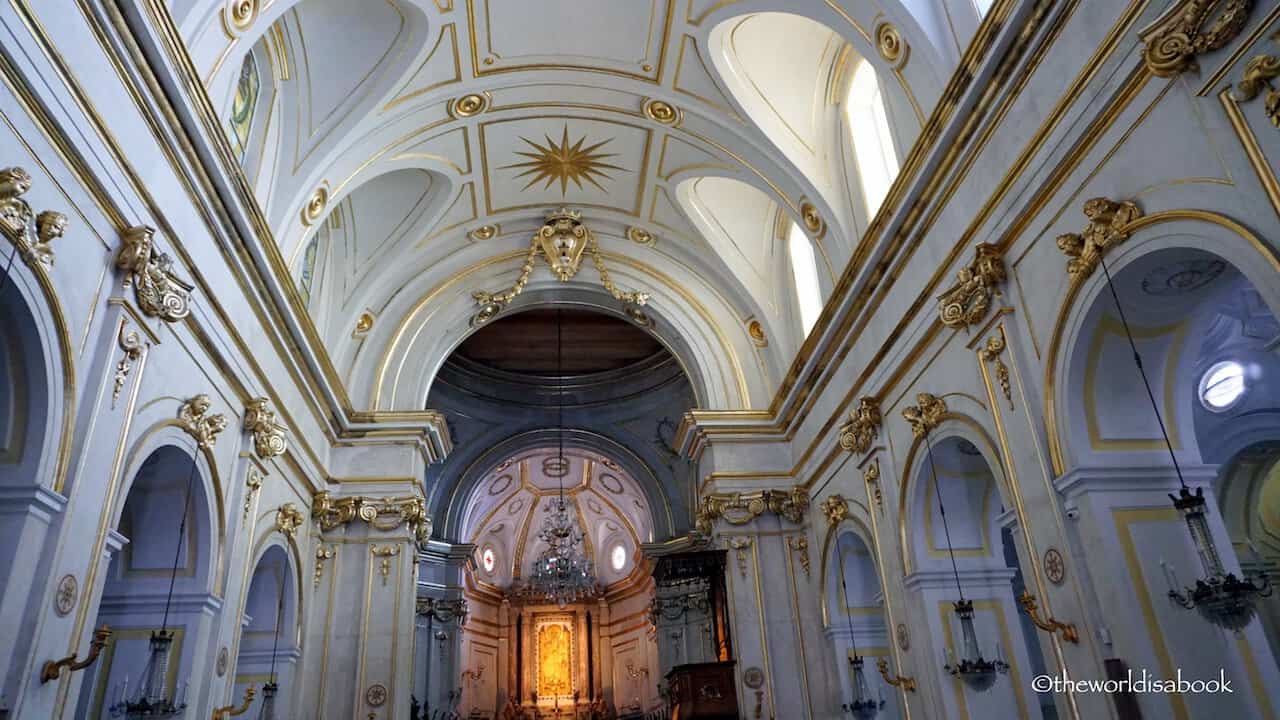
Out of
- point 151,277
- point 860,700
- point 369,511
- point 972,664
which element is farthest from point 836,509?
point 151,277

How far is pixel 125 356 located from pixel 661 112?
7.86 m

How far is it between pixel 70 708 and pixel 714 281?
11.2m

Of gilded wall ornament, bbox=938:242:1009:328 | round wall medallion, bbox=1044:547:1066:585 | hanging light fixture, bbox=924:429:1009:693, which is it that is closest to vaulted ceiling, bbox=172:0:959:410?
gilded wall ornament, bbox=938:242:1009:328

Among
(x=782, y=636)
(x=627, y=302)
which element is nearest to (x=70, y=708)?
(x=782, y=636)

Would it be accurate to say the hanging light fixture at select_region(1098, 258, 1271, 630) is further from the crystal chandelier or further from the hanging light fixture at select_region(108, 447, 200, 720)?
the crystal chandelier

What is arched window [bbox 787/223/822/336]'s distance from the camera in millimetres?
13336

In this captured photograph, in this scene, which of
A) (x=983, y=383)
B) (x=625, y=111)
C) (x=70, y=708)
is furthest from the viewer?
(x=625, y=111)

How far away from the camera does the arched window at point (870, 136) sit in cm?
1050

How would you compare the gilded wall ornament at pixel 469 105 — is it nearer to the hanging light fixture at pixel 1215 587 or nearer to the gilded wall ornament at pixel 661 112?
the gilded wall ornament at pixel 661 112

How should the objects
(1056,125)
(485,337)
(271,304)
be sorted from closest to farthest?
(1056,125) → (271,304) → (485,337)

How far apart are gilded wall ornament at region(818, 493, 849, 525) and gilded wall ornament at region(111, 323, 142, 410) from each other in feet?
26.8

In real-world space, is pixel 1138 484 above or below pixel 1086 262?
below

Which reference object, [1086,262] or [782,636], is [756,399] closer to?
[782,636]

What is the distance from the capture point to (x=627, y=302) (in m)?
15.4
